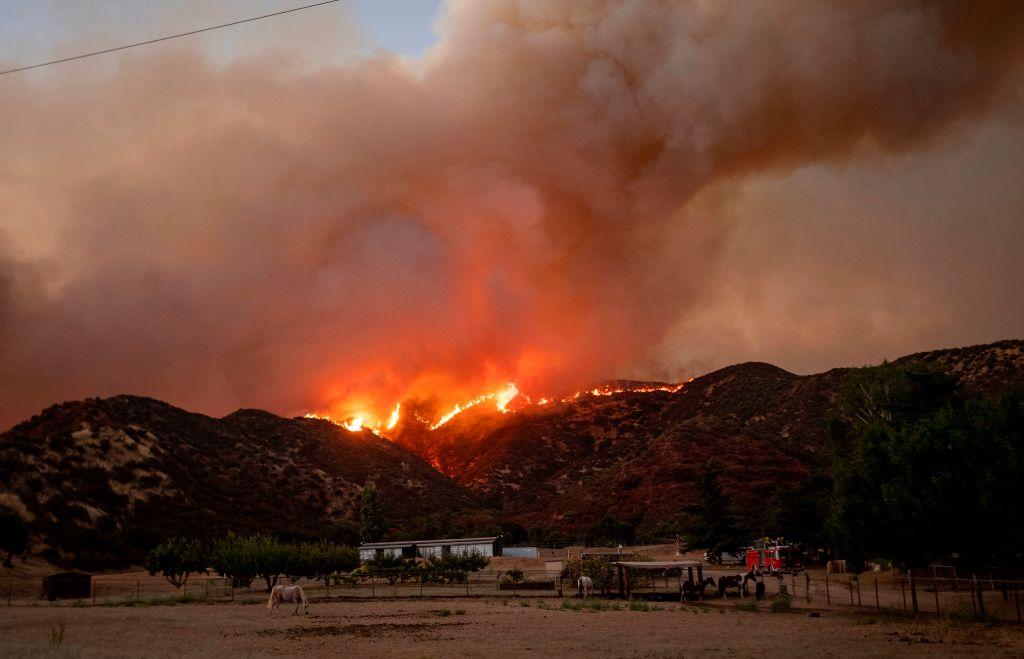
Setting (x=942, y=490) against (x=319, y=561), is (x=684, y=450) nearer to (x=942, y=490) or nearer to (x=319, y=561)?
(x=319, y=561)

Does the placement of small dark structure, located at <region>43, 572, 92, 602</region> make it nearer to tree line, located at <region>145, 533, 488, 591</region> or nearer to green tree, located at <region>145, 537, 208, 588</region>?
green tree, located at <region>145, 537, 208, 588</region>

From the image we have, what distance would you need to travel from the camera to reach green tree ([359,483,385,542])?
99.0 m

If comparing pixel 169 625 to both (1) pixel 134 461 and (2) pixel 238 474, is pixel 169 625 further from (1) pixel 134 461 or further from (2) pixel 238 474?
(2) pixel 238 474

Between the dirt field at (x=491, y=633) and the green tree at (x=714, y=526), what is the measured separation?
4498 cm

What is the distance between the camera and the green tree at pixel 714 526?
79625mm

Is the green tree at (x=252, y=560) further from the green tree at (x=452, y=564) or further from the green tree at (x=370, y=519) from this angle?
the green tree at (x=370, y=519)

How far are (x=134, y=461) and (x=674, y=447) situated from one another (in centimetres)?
9108

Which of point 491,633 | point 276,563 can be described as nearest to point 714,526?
point 276,563

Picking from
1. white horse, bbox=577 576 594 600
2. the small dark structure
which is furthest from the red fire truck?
the small dark structure

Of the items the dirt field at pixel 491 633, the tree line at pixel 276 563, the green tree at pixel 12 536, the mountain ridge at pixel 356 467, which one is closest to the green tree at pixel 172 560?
the tree line at pixel 276 563

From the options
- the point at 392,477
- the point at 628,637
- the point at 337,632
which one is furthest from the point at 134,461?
the point at 628,637

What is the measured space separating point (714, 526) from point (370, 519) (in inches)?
1808

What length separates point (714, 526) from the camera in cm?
8025

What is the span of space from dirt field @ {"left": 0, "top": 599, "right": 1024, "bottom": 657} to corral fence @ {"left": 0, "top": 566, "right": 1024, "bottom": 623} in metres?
4.75
